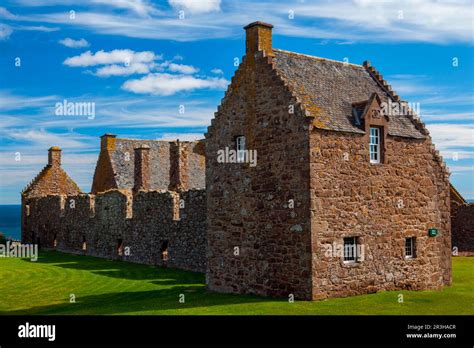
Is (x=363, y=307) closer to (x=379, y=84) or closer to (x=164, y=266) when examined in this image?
(x=379, y=84)

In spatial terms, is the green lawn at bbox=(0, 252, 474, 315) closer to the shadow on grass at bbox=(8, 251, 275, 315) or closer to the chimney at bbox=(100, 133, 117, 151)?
the shadow on grass at bbox=(8, 251, 275, 315)

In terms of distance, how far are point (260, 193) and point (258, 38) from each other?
5.73 metres

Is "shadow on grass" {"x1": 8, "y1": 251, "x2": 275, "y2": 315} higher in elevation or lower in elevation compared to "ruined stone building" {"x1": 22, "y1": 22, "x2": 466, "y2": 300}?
lower

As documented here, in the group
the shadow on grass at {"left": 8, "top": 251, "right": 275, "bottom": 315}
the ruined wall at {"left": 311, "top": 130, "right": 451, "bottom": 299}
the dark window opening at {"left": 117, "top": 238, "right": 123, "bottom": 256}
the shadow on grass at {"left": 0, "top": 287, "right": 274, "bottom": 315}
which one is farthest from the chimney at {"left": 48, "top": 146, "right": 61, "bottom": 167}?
the ruined wall at {"left": 311, "top": 130, "right": 451, "bottom": 299}

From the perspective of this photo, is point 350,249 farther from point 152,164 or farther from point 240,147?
point 152,164

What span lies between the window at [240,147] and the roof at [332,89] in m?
2.86

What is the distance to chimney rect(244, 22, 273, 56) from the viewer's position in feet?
71.4

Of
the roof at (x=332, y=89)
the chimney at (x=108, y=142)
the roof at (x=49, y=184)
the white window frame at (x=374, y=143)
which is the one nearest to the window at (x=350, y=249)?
the white window frame at (x=374, y=143)

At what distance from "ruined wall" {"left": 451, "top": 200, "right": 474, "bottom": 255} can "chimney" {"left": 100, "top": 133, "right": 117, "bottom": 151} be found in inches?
1122

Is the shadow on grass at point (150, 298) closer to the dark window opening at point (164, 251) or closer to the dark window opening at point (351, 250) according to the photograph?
the dark window opening at point (164, 251)

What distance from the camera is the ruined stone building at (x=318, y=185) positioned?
63.9 feet

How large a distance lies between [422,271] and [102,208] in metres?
→ 23.4

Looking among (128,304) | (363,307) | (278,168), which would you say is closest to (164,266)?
(128,304)
